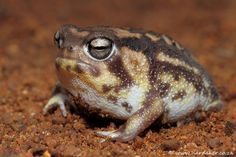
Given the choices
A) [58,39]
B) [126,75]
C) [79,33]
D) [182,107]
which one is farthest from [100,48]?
[182,107]

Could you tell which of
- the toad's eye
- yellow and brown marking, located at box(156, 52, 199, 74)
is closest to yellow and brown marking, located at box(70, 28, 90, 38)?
the toad's eye

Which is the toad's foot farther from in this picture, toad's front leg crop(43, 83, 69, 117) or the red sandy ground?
the red sandy ground

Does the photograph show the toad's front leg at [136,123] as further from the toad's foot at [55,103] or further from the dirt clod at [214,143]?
the toad's foot at [55,103]

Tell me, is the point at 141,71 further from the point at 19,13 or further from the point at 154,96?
the point at 19,13

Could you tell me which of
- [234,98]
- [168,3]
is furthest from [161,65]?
[168,3]

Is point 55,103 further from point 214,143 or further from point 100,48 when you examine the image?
point 214,143

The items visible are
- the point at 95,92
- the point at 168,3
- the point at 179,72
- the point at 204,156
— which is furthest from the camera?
the point at 168,3
